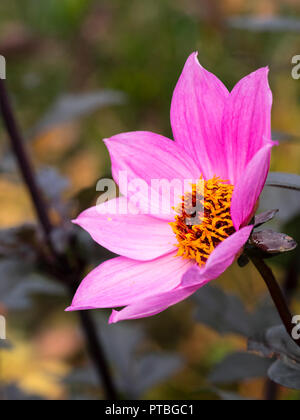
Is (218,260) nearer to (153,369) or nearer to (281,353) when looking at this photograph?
(281,353)

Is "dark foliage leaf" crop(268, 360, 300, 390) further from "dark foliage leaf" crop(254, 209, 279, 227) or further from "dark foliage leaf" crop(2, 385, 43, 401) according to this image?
"dark foliage leaf" crop(2, 385, 43, 401)

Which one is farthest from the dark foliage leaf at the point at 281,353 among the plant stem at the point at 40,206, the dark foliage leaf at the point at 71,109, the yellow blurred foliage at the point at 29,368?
the yellow blurred foliage at the point at 29,368

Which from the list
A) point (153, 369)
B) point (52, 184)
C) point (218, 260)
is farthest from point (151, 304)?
point (153, 369)

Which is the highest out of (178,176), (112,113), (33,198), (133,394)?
(178,176)

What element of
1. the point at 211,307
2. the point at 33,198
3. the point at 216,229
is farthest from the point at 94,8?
the point at 216,229

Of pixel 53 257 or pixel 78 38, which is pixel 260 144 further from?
pixel 78 38

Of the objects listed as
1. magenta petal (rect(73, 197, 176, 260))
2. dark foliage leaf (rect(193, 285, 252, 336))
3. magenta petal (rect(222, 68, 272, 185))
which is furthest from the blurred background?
magenta petal (rect(222, 68, 272, 185))
